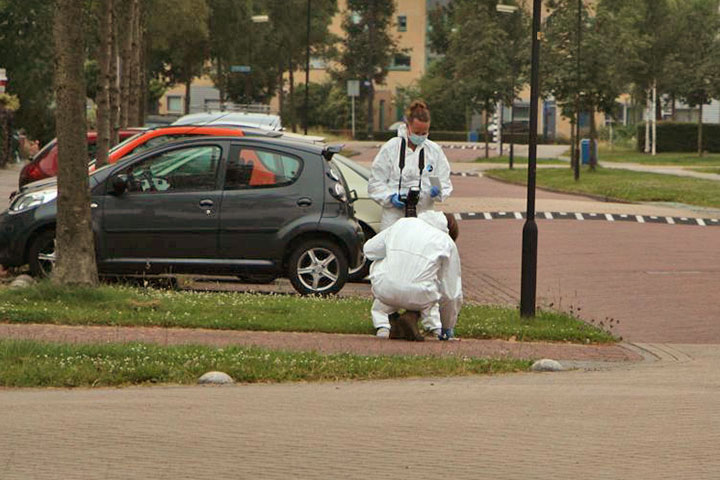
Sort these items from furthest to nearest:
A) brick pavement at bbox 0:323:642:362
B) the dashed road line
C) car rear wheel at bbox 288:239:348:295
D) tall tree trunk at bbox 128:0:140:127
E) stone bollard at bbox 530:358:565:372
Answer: tall tree trunk at bbox 128:0:140:127 < the dashed road line < car rear wheel at bbox 288:239:348:295 < brick pavement at bbox 0:323:642:362 < stone bollard at bbox 530:358:565:372

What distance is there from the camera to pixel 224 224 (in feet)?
51.5

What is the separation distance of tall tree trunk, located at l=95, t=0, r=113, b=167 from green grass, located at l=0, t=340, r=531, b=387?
45.2 ft

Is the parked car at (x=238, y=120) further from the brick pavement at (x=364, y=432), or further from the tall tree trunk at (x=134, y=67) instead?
the brick pavement at (x=364, y=432)

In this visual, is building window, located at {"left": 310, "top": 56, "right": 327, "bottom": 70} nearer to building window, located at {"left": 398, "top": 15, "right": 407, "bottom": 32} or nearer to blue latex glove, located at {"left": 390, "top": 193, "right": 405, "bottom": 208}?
building window, located at {"left": 398, "top": 15, "right": 407, "bottom": 32}

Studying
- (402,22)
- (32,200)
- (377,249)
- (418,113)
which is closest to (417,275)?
(377,249)

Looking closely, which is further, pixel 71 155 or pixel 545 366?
pixel 71 155

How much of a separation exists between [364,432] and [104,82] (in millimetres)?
19407

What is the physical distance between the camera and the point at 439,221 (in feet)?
41.2

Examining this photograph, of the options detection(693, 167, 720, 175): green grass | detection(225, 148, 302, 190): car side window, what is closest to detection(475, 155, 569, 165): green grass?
detection(693, 167, 720, 175): green grass

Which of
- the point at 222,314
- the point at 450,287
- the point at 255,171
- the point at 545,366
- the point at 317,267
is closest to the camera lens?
the point at 545,366

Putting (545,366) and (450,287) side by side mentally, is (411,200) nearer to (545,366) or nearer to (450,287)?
(450,287)

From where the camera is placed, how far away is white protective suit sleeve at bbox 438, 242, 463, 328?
12.2 meters

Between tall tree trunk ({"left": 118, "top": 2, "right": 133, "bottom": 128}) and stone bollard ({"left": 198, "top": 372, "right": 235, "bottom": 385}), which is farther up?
tall tree trunk ({"left": 118, "top": 2, "right": 133, "bottom": 128})

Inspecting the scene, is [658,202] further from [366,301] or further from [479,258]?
[366,301]
